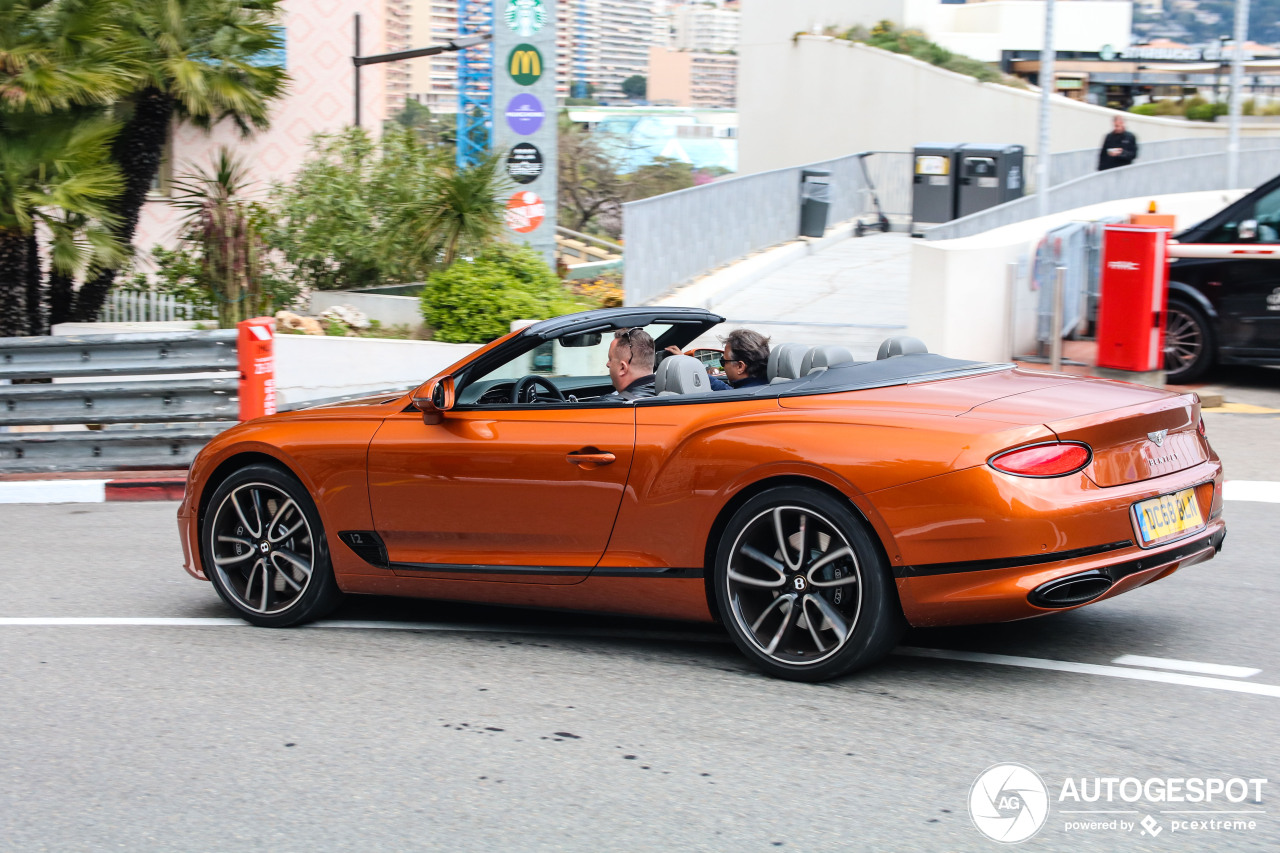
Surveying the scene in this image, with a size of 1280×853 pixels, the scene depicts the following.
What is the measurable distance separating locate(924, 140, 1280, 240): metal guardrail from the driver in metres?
9.36

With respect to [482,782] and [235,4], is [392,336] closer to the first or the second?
[235,4]

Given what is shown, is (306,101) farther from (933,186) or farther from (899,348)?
(899,348)

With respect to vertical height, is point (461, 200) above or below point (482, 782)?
above

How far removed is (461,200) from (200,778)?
1130cm

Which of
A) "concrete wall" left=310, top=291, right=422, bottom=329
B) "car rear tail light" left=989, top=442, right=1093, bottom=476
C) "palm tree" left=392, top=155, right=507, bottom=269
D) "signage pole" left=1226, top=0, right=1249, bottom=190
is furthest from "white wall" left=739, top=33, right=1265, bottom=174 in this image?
"car rear tail light" left=989, top=442, right=1093, bottom=476

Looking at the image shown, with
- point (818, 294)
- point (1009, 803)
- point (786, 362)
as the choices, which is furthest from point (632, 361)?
point (818, 294)

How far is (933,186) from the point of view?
73.2 ft

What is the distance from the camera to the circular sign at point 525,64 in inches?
626

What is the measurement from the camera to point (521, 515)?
5422mm

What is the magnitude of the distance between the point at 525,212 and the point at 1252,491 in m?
9.19

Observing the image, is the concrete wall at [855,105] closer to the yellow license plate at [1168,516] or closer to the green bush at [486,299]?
the green bush at [486,299]

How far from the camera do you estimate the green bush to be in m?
13.5

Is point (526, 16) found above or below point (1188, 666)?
above

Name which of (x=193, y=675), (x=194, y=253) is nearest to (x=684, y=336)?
(x=193, y=675)
